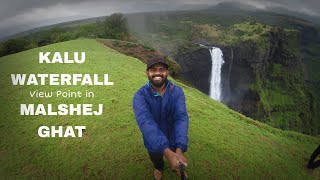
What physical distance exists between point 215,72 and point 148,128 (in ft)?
162

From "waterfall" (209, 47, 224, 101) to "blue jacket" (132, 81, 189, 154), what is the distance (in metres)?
47.9

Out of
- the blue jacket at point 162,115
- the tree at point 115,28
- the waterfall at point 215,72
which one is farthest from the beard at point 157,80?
the waterfall at point 215,72

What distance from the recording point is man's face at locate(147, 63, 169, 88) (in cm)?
480

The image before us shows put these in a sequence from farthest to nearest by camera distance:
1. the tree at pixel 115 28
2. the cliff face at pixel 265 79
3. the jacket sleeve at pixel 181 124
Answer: the cliff face at pixel 265 79 → the tree at pixel 115 28 → the jacket sleeve at pixel 181 124

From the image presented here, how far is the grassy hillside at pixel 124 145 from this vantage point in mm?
7332

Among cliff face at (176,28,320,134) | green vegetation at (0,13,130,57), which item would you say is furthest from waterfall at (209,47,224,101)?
green vegetation at (0,13,130,57)

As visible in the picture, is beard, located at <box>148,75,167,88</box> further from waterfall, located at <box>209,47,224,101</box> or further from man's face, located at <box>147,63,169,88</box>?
Result: waterfall, located at <box>209,47,224,101</box>

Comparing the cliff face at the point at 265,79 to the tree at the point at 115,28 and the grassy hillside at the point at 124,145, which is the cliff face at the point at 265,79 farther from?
the grassy hillside at the point at 124,145

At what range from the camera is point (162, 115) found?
5180 mm

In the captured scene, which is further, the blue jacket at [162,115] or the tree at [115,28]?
the tree at [115,28]

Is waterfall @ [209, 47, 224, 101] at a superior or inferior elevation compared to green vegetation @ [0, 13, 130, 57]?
inferior

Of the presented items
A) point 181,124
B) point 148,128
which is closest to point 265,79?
point 181,124

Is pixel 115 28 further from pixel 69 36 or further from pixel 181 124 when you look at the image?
pixel 181 124

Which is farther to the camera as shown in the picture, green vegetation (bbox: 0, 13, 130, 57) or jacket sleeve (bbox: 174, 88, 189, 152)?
green vegetation (bbox: 0, 13, 130, 57)
